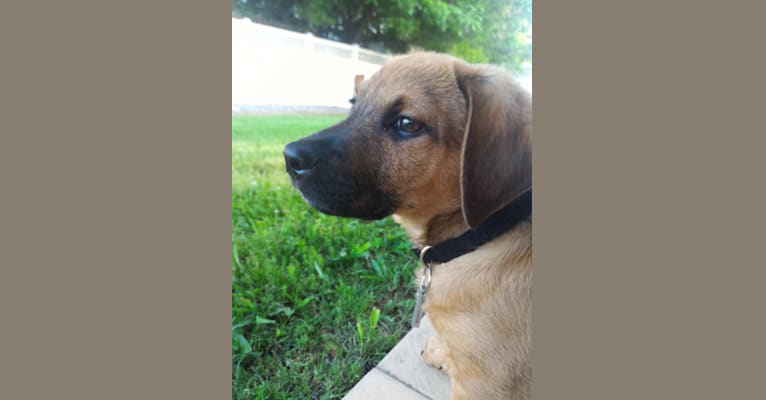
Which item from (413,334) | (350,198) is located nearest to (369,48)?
(350,198)

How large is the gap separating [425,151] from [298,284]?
3.68 ft

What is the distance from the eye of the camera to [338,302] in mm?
2166

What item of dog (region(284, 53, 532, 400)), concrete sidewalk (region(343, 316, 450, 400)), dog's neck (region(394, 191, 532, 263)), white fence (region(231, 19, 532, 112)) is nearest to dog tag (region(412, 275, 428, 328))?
dog (region(284, 53, 532, 400))

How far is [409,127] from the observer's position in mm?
1593

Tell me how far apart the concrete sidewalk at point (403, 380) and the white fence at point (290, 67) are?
50.4 inches

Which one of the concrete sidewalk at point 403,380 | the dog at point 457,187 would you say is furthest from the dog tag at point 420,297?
the concrete sidewalk at point 403,380

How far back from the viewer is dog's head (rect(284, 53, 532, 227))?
4.84 feet

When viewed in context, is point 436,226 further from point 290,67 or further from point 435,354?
point 290,67

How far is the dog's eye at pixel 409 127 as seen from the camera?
1588 mm

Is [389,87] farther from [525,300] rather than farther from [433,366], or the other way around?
[433,366]

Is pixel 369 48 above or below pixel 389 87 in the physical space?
Answer: above

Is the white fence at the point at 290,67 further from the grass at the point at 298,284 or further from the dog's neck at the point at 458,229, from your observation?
the dog's neck at the point at 458,229

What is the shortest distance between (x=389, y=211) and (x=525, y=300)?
2.09 feet

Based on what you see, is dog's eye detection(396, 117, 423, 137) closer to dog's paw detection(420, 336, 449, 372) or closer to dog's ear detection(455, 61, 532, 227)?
dog's ear detection(455, 61, 532, 227)
